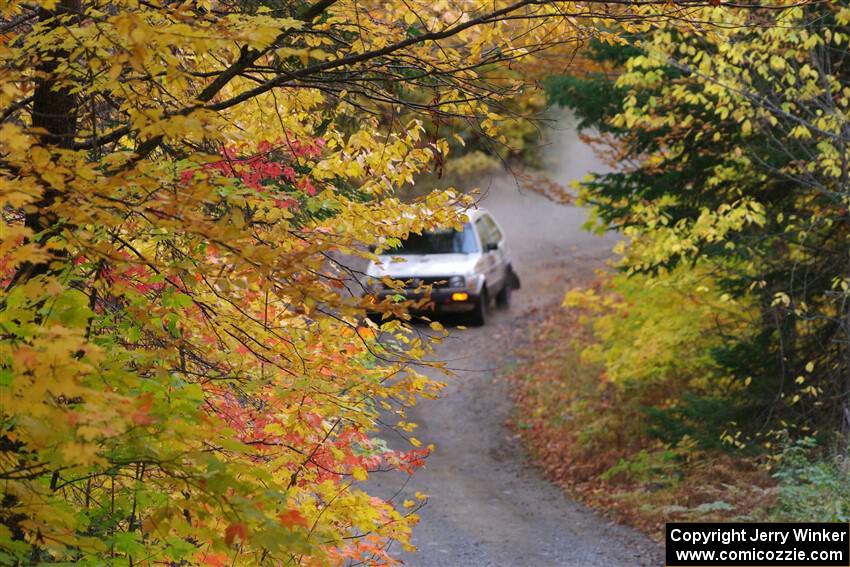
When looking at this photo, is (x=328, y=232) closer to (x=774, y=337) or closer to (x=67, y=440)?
(x=67, y=440)

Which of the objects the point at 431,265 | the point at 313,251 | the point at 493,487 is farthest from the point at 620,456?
the point at 313,251

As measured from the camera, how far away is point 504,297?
21031 millimetres

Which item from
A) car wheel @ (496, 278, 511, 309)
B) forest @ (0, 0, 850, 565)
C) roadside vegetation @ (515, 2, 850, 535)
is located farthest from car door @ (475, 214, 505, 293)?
forest @ (0, 0, 850, 565)

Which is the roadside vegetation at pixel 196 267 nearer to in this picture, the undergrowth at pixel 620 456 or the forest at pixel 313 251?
the forest at pixel 313 251

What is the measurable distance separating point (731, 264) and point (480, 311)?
7175mm

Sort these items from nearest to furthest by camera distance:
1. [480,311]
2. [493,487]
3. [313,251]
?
1. [313,251]
2. [493,487]
3. [480,311]

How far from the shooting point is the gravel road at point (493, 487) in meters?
10.5

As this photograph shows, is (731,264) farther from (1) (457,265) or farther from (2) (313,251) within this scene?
(2) (313,251)

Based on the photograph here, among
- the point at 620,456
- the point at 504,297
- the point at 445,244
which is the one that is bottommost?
the point at 504,297

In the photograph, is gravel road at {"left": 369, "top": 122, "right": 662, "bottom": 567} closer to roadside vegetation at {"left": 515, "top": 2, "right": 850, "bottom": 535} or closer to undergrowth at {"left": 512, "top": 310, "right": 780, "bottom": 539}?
undergrowth at {"left": 512, "top": 310, "right": 780, "bottom": 539}

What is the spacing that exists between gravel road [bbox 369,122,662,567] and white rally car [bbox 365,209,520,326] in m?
1.04

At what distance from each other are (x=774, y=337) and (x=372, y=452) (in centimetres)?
708

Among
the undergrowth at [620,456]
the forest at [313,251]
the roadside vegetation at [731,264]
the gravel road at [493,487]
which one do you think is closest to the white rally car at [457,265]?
the gravel road at [493,487]

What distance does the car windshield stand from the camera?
18.0 metres
